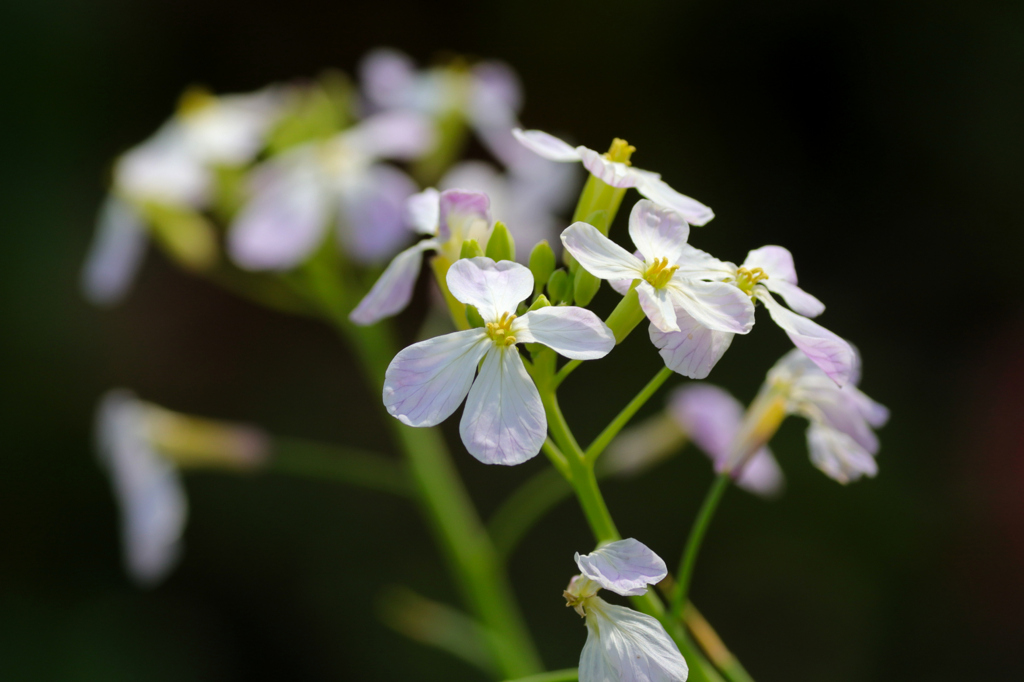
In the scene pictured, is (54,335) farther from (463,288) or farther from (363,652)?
(463,288)

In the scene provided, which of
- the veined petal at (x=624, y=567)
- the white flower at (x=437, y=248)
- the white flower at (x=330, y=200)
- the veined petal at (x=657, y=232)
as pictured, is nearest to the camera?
the veined petal at (x=624, y=567)

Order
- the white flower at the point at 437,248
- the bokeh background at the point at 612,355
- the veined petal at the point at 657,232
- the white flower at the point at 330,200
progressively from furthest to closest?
1. the bokeh background at the point at 612,355
2. the white flower at the point at 330,200
3. the white flower at the point at 437,248
4. the veined petal at the point at 657,232

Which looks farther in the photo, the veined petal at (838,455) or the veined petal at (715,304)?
the veined petal at (838,455)

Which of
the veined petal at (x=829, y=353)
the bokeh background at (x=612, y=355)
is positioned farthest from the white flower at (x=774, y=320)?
the bokeh background at (x=612, y=355)

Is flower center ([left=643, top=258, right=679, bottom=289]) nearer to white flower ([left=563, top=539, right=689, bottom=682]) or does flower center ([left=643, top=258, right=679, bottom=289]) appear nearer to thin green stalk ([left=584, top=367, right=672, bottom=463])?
thin green stalk ([left=584, top=367, right=672, bottom=463])

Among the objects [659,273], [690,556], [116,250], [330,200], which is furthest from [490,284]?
[116,250]

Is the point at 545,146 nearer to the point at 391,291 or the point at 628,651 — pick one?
the point at 391,291

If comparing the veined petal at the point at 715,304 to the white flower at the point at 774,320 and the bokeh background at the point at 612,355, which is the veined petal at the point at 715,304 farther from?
the bokeh background at the point at 612,355
